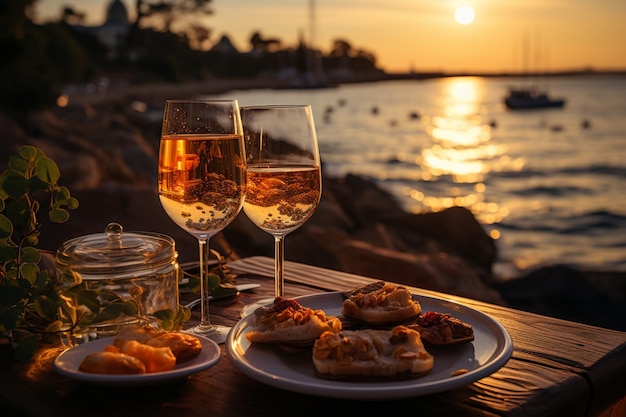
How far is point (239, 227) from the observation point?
6.64 meters

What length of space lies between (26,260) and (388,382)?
3.17 ft

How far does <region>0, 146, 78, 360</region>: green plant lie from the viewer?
1667 mm

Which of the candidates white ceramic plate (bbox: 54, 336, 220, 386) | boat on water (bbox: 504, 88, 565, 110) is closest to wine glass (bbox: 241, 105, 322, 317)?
white ceramic plate (bbox: 54, 336, 220, 386)

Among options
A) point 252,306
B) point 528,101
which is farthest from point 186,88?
point 252,306

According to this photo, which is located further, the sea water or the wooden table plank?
the sea water

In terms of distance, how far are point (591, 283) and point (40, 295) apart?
7724 millimetres

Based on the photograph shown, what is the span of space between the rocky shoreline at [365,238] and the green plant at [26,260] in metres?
0.79

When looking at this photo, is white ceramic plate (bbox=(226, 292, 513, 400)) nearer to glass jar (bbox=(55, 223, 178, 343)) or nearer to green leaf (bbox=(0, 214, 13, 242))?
glass jar (bbox=(55, 223, 178, 343))

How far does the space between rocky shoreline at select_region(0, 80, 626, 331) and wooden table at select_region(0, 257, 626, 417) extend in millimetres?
1014

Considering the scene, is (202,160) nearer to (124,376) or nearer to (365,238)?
(124,376)

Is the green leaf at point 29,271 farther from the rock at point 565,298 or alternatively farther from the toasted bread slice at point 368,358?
the rock at point 565,298

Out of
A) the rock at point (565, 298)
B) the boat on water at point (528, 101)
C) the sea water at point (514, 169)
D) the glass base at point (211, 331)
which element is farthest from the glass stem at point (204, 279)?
the boat on water at point (528, 101)

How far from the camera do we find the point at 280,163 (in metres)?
1.94

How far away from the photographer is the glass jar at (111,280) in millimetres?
1674
